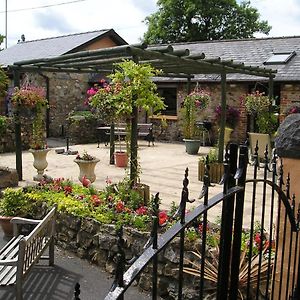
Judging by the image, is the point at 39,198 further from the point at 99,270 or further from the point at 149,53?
the point at 149,53

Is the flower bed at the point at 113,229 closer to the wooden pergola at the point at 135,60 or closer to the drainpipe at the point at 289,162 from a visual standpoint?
the drainpipe at the point at 289,162

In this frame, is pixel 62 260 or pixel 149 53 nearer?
pixel 62 260

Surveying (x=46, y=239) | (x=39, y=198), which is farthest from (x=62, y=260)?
(x=39, y=198)

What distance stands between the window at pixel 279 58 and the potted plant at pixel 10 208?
11498 millimetres

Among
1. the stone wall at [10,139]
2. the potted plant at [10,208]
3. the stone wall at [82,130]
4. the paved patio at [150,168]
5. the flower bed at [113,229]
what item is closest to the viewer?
the flower bed at [113,229]

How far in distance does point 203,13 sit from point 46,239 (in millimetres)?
27952

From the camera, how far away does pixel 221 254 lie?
1.75 metres

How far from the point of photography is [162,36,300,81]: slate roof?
1351 cm

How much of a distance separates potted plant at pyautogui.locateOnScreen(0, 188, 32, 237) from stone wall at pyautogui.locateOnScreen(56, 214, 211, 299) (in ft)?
1.96

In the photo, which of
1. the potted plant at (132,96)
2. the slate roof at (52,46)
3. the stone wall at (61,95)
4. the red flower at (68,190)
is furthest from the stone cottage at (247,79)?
the red flower at (68,190)

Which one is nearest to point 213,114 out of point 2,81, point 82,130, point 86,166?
point 82,130

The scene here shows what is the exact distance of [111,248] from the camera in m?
4.39

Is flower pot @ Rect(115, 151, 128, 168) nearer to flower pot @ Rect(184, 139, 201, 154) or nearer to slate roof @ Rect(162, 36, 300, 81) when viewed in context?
flower pot @ Rect(184, 139, 201, 154)

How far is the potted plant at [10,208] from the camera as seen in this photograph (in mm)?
5207
